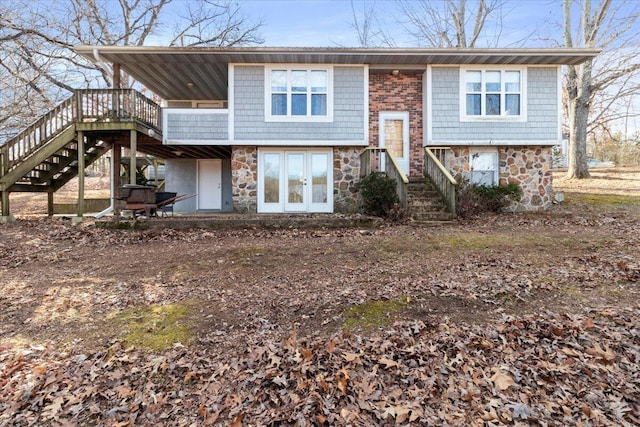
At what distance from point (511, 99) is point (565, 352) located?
9.94m

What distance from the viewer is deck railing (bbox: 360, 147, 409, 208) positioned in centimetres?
932

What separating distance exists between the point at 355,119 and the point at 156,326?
8.60m

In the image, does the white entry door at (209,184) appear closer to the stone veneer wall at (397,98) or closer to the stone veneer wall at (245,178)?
the stone veneer wall at (245,178)

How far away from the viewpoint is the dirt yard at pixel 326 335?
2.87 metres

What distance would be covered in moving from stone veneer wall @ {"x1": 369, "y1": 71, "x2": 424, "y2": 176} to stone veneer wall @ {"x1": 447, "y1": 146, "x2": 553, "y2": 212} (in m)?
1.38

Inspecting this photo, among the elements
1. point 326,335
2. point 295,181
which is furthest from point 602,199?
point 326,335

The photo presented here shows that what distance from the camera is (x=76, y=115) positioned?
32.3 ft

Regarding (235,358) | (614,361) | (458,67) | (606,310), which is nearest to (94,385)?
(235,358)

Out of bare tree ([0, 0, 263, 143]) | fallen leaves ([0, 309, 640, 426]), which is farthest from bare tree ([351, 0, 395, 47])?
fallen leaves ([0, 309, 640, 426])

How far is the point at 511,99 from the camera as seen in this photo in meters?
11.2

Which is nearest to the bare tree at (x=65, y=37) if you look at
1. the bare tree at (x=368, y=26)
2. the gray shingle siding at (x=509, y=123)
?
the bare tree at (x=368, y=26)

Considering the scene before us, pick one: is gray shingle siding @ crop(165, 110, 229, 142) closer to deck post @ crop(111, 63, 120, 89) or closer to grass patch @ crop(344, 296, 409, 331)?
deck post @ crop(111, 63, 120, 89)

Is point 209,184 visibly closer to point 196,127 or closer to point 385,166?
point 196,127

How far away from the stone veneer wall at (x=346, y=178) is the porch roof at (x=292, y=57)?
2.67m
